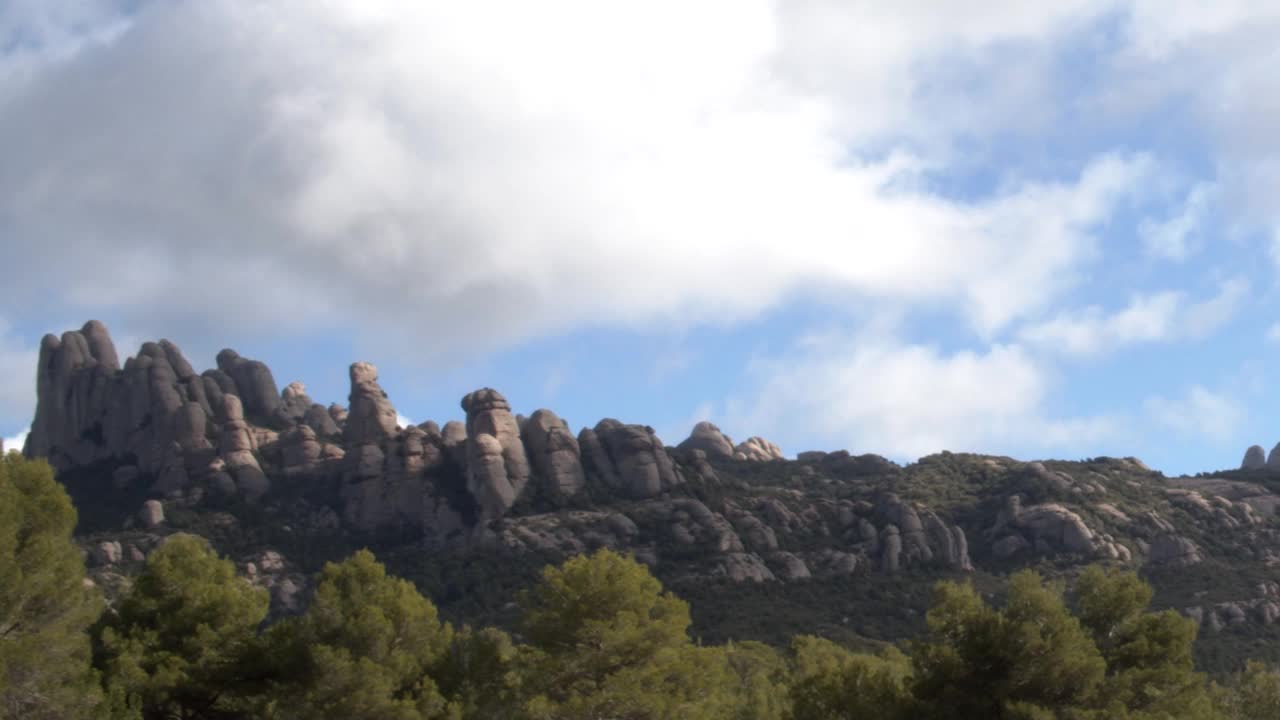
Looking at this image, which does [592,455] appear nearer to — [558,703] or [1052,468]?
[1052,468]

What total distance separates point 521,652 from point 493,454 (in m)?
85.9

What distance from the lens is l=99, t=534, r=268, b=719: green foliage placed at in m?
38.3

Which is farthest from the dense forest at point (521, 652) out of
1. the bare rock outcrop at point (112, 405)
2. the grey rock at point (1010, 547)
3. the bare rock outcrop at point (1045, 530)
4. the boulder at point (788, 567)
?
the bare rock outcrop at point (112, 405)

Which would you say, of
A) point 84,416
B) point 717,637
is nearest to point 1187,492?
point 717,637

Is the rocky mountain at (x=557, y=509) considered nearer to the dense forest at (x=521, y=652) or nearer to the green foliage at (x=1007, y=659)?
the dense forest at (x=521, y=652)

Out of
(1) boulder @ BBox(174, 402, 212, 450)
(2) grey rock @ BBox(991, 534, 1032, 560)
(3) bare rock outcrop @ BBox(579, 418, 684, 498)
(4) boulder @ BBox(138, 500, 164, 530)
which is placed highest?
(1) boulder @ BBox(174, 402, 212, 450)

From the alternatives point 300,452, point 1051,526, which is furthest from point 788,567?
point 300,452

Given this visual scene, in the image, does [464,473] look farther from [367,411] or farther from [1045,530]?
[1045,530]

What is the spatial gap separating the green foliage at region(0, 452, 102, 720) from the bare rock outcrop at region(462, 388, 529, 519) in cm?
8682

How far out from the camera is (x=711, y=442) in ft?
631

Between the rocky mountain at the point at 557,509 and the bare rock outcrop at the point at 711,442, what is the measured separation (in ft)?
111

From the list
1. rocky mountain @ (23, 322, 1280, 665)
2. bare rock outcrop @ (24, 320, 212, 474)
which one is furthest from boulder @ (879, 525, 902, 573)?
bare rock outcrop @ (24, 320, 212, 474)

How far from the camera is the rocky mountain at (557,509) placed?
109 meters

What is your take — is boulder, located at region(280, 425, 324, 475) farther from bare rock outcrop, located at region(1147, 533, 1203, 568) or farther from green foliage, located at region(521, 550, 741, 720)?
green foliage, located at region(521, 550, 741, 720)
